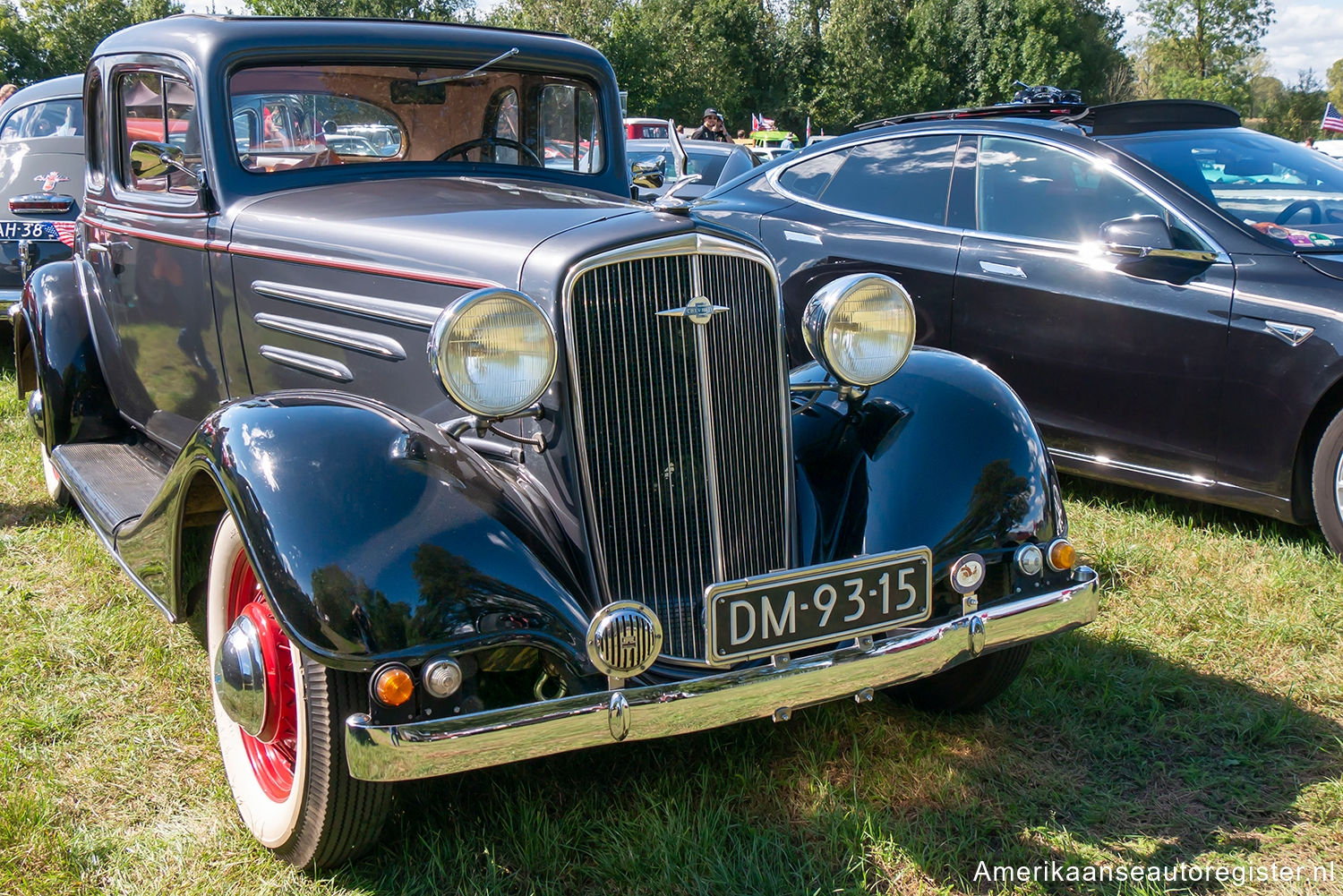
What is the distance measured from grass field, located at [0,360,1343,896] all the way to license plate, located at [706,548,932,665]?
1.59 ft

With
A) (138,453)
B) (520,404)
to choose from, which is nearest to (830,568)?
(520,404)

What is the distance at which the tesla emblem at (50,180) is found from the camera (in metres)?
6.92

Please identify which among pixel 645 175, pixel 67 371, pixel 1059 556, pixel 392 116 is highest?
pixel 392 116

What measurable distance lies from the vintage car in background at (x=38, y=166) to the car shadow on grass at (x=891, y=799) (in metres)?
5.52

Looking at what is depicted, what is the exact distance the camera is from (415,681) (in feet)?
6.33

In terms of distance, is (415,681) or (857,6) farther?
(857,6)

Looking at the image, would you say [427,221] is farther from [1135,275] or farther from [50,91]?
[50,91]

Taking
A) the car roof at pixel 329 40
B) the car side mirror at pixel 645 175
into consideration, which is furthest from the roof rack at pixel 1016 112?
the car roof at pixel 329 40

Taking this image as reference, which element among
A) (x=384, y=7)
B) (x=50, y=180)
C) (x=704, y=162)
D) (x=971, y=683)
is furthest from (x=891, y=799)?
(x=384, y=7)

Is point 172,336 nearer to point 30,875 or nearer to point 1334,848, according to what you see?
A: point 30,875

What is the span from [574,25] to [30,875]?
128 feet

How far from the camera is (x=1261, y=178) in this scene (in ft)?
13.9

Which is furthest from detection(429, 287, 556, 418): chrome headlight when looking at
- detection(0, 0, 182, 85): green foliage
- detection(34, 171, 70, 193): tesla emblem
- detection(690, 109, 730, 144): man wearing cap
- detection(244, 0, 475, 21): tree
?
detection(0, 0, 182, 85): green foliage

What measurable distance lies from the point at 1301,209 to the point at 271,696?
4060 millimetres
